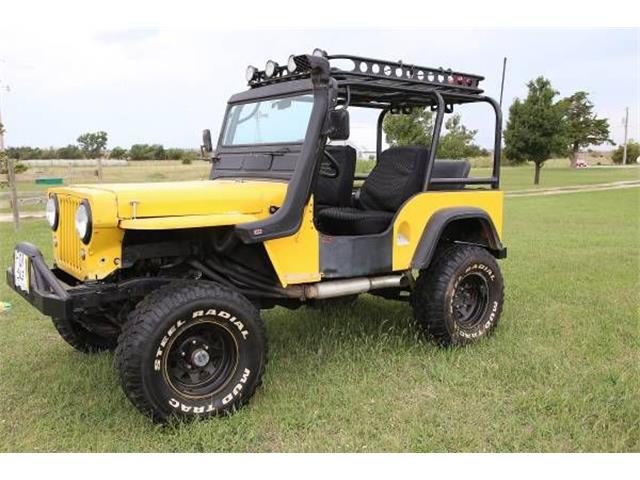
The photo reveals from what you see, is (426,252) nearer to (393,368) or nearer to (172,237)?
(393,368)

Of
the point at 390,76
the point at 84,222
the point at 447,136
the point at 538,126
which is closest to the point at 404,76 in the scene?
the point at 390,76

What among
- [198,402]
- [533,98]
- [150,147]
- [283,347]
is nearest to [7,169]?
[283,347]

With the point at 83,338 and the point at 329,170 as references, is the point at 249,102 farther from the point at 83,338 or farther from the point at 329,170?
the point at 83,338

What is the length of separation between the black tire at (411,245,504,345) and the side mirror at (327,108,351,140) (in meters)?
1.58

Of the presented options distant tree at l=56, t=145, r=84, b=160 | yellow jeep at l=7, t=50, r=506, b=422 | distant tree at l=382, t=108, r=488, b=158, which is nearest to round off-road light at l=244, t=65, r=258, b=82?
yellow jeep at l=7, t=50, r=506, b=422

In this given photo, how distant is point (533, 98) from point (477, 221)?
30345mm

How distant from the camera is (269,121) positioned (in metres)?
4.93

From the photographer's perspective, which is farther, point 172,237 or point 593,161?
point 593,161

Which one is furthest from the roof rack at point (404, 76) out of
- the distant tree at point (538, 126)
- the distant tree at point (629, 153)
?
the distant tree at point (629, 153)

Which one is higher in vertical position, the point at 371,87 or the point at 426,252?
the point at 371,87

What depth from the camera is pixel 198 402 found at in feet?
12.8

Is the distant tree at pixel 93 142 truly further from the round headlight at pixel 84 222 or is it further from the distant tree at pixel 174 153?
the round headlight at pixel 84 222

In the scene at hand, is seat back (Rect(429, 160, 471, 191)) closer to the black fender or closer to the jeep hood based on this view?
the black fender

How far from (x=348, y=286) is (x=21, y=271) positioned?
2.31 meters
